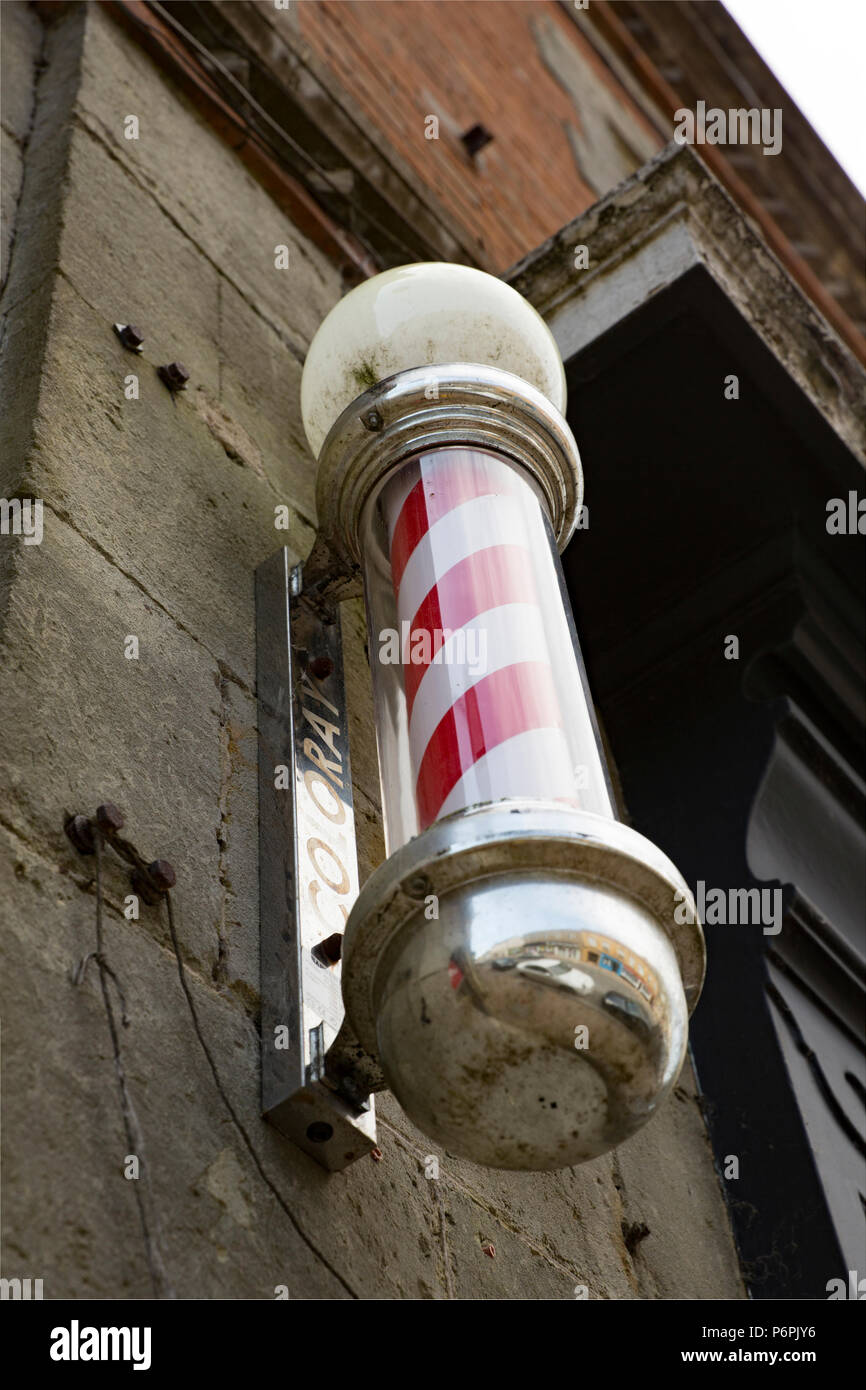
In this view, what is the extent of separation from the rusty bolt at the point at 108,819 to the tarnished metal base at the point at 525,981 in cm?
27

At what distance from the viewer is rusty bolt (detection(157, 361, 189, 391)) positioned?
2229 millimetres

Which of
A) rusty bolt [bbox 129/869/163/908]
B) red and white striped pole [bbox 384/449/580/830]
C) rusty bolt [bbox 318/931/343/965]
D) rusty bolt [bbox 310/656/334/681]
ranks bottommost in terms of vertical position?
rusty bolt [bbox 318/931/343/965]

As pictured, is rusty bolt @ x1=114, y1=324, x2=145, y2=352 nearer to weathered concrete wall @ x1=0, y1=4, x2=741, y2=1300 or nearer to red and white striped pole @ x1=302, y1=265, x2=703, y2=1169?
weathered concrete wall @ x1=0, y1=4, x2=741, y2=1300

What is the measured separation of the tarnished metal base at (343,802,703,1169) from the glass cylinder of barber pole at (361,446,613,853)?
70 mm

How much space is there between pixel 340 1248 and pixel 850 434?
194cm

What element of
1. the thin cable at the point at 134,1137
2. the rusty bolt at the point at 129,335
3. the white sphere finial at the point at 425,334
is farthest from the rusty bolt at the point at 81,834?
the rusty bolt at the point at 129,335

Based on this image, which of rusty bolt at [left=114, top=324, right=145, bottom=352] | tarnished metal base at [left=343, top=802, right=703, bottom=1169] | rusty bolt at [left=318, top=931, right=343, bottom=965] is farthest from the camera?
rusty bolt at [left=114, top=324, right=145, bottom=352]

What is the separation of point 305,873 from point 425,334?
27.6 inches

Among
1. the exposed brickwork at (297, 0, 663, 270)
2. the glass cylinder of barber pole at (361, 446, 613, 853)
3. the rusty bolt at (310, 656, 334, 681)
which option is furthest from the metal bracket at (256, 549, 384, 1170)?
the exposed brickwork at (297, 0, 663, 270)

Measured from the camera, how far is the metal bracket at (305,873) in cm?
156

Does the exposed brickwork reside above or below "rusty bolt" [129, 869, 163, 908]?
above

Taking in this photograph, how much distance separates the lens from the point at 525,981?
4.26ft

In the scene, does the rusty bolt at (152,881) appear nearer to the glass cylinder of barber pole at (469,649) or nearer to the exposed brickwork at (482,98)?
the glass cylinder of barber pole at (469,649)

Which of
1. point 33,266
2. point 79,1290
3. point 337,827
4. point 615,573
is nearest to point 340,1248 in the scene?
point 79,1290
